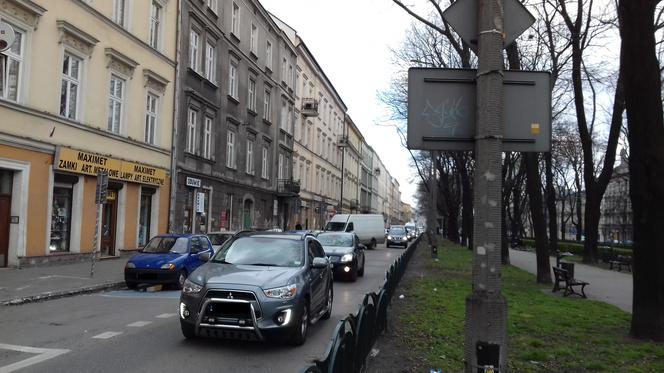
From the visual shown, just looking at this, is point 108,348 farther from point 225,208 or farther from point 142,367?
point 225,208

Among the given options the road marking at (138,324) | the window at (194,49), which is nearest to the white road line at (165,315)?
the road marking at (138,324)

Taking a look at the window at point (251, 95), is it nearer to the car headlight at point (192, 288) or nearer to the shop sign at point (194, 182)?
the shop sign at point (194, 182)

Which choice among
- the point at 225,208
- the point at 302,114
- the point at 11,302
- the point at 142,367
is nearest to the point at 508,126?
the point at 142,367

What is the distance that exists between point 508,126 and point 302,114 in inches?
1895

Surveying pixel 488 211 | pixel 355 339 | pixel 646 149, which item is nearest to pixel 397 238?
pixel 646 149

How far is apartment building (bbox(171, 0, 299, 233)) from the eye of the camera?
89.4 ft

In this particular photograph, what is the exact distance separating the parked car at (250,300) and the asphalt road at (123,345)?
302 millimetres

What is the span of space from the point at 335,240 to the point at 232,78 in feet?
59.1

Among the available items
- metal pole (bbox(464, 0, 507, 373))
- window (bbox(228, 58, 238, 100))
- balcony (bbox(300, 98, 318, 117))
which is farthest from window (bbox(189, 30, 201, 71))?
metal pole (bbox(464, 0, 507, 373))

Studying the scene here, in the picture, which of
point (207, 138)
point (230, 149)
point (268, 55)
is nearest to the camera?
point (207, 138)

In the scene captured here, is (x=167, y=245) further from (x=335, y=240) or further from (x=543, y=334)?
(x=543, y=334)

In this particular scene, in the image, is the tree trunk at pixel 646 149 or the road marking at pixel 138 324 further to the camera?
the road marking at pixel 138 324

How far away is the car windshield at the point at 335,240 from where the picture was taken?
1838cm

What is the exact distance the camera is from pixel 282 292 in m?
7.47
